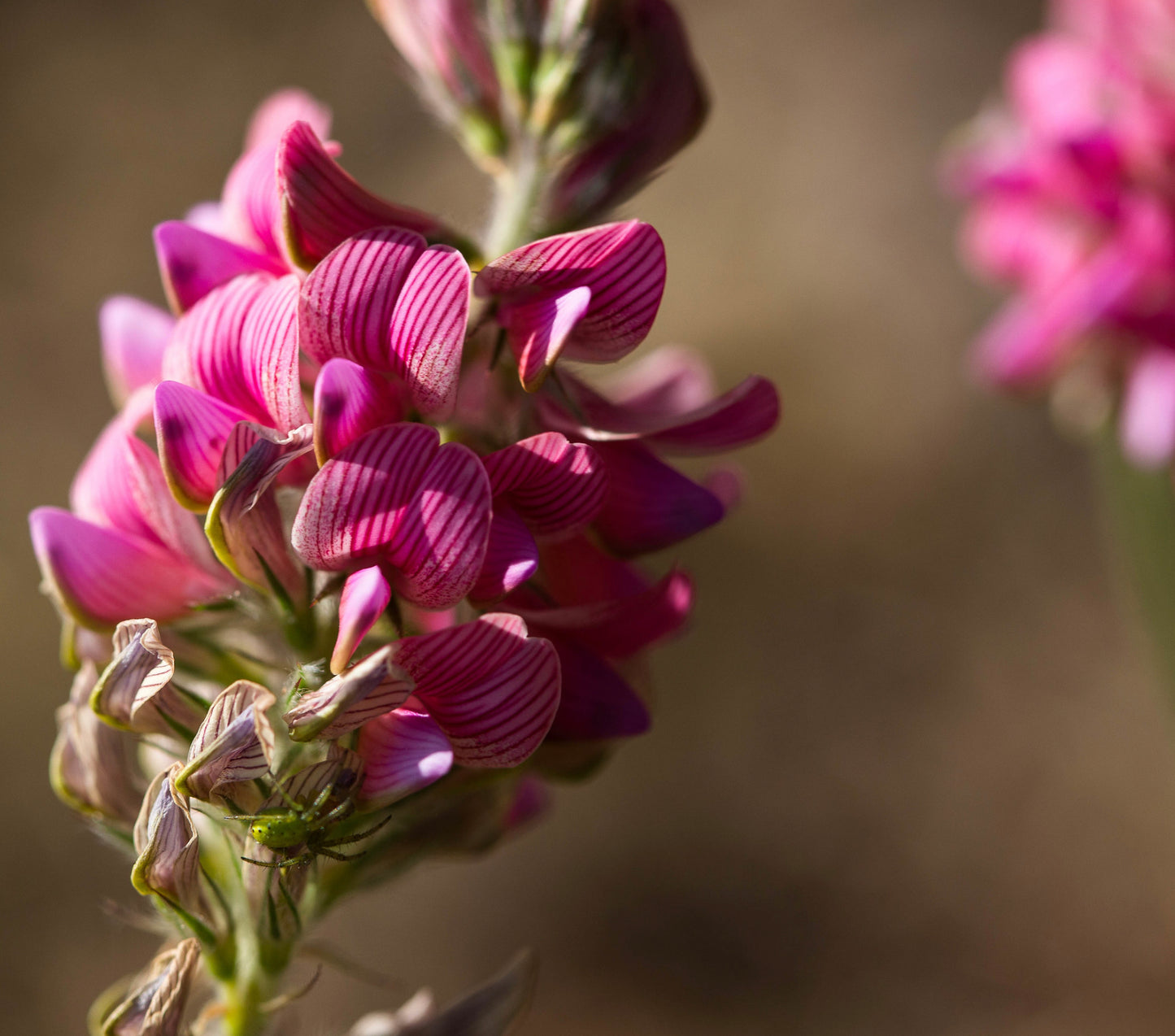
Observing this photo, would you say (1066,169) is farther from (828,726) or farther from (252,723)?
(828,726)

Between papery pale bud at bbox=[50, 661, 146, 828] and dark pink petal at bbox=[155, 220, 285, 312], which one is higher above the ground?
dark pink petal at bbox=[155, 220, 285, 312]

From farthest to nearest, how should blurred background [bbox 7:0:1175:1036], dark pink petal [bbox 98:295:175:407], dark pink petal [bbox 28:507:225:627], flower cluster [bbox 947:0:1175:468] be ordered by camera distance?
blurred background [bbox 7:0:1175:1036] < flower cluster [bbox 947:0:1175:468] < dark pink petal [bbox 98:295:175:407] < dark pink petal [bbox 28:507:225:627]

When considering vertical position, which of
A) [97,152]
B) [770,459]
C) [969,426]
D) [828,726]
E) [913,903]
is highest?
[97,152]

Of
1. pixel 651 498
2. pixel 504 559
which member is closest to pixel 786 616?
pixel 651 498

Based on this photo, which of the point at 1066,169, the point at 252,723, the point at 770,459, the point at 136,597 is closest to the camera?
the point at 252,723

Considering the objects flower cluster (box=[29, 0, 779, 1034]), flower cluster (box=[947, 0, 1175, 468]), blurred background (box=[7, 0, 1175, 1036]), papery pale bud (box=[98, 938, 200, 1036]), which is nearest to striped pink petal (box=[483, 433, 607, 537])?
flower cluster (box=[29, 0, 779, 1034])

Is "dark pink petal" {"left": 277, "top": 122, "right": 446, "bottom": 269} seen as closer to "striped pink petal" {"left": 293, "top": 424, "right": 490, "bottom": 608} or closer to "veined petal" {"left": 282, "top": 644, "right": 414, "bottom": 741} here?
"striped pink petal" {"left": 293, "top": 424, "right": 490, "bottom": 608}

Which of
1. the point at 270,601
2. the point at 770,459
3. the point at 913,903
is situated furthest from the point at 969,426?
the point at 270,601
